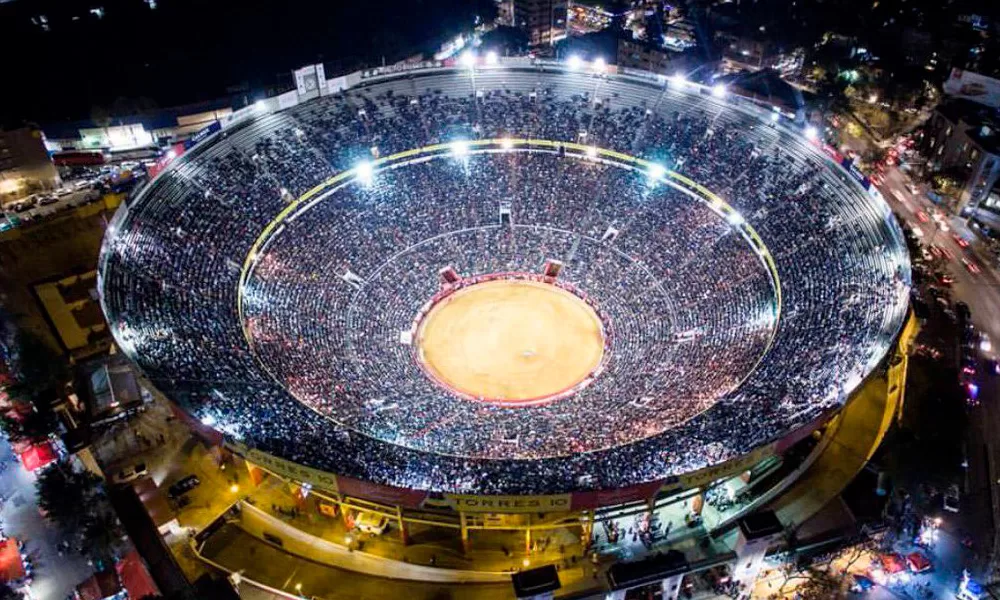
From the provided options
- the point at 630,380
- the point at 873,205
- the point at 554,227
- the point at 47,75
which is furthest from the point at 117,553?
the point at 47,75

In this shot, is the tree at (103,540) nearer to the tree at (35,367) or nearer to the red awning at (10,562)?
the red awning at (10,562)

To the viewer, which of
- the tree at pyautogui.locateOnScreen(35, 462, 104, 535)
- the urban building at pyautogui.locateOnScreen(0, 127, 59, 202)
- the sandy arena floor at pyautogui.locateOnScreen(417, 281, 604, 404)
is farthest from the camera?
the urban building at pyautogui.locateOnScreen(0, 127, 59, 202)

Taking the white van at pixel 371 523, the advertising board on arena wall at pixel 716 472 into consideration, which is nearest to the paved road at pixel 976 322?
the advertising board on arena wall at pixel 716 472

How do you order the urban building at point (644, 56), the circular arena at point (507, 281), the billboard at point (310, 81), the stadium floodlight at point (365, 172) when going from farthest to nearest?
the urban building at point (644, 56)
the billboard at point (310, 81)
the stadium floodlight at point (365, 172)
the circular arena at point (507, 281)

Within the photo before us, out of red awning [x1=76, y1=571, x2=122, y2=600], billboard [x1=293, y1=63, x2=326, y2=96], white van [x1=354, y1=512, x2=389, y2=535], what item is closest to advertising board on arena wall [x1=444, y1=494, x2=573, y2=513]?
white van [x1=354, y1=512, x2=389, y2=535]

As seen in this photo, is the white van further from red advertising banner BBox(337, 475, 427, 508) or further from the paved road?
the paved road

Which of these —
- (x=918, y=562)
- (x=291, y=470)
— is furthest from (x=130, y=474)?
(x=918, y=562)
